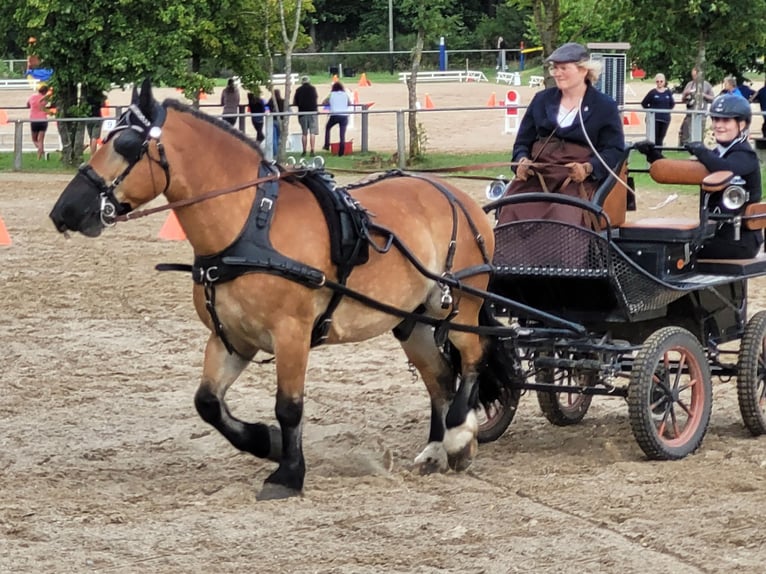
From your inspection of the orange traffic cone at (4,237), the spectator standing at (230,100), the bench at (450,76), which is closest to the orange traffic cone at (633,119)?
the spectator standing at (230,100)

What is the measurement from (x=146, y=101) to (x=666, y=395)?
3134mm

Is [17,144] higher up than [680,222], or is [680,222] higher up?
[680,222]

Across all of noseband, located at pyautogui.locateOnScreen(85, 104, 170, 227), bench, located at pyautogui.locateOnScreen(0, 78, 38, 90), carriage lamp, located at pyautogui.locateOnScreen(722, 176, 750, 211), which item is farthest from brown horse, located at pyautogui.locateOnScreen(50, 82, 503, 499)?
bench, located at pyautogui.locateOnScreen(0, 78, 38, 90)

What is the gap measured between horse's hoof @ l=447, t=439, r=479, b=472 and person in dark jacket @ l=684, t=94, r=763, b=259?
1957 mm

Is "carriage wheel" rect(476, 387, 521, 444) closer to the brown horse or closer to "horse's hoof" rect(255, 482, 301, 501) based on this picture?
the brown horse

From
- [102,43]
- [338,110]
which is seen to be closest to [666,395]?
[102,43]

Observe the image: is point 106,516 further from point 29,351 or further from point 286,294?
point 29,351

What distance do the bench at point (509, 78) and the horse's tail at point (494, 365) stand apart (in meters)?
43.9

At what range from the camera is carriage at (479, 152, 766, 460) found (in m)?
7.15

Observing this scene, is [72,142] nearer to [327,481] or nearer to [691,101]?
[691,101]

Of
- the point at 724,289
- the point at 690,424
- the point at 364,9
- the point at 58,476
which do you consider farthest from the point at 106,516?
the point at 364,9

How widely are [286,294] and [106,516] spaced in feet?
4.14

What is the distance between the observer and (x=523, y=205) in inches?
293

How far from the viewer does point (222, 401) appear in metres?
6.53
